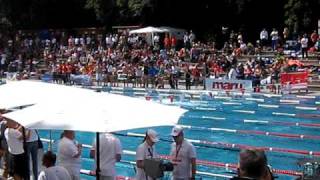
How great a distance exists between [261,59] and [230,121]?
1203cm

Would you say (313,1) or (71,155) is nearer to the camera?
(71,155)

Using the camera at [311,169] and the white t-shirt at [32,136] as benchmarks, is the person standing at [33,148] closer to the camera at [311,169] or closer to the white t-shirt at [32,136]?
the white t-shirt at [32,136]

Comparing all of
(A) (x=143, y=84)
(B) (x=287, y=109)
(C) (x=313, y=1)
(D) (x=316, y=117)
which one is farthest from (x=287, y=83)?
(C) (x=313, y=1)

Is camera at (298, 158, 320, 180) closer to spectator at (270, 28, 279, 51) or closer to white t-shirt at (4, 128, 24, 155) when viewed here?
white t-shirt at (4, 128, 24, 155)

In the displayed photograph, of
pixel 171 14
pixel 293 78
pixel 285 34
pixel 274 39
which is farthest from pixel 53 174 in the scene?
pixel 171 14

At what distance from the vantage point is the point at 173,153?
825 cm

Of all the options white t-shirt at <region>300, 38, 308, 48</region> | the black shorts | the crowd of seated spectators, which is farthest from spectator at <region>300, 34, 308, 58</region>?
the black shorts

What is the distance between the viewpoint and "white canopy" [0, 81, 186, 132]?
6.85 m

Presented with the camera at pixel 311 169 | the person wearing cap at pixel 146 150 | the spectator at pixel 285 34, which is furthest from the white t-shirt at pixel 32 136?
the spectator at pixel 285 34

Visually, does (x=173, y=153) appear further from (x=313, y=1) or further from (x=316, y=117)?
(x=313, y=1)

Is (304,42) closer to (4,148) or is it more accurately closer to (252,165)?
(4,148)

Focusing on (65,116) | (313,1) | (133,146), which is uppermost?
(313,1)

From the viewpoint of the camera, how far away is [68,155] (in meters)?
8.14

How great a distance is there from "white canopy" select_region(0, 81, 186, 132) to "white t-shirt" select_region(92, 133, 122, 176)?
0.96m
